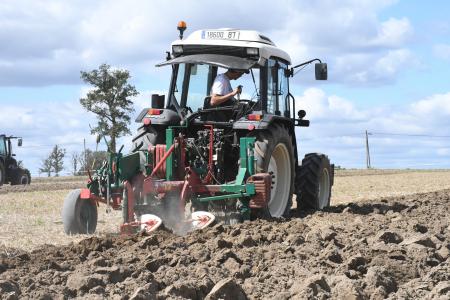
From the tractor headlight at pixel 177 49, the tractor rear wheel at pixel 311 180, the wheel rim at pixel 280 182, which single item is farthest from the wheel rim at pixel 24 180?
the wheel rim at pixel 280 182

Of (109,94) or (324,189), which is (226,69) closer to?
(324,189)

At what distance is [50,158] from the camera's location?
6312 cm

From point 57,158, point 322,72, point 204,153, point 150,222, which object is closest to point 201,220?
point 150,222

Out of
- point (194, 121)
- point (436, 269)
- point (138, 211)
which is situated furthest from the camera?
point (194, 121)

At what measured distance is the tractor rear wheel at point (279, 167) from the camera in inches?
403

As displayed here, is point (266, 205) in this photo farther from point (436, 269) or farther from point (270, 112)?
point (436, 269)

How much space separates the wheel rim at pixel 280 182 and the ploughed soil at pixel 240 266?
2.01 m

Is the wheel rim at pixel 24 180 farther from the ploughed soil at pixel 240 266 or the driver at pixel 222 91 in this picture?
the ploughed soil at pixel 240 266

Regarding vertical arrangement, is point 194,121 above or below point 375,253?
above

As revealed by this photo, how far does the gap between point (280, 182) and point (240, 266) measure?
4879 mm

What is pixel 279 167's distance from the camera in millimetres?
11102

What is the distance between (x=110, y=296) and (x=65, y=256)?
191 cm

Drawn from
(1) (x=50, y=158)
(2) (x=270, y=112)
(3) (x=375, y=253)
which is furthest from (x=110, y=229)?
(1) (x=50, y=158)

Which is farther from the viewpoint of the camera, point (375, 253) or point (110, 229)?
point (110, 229)
